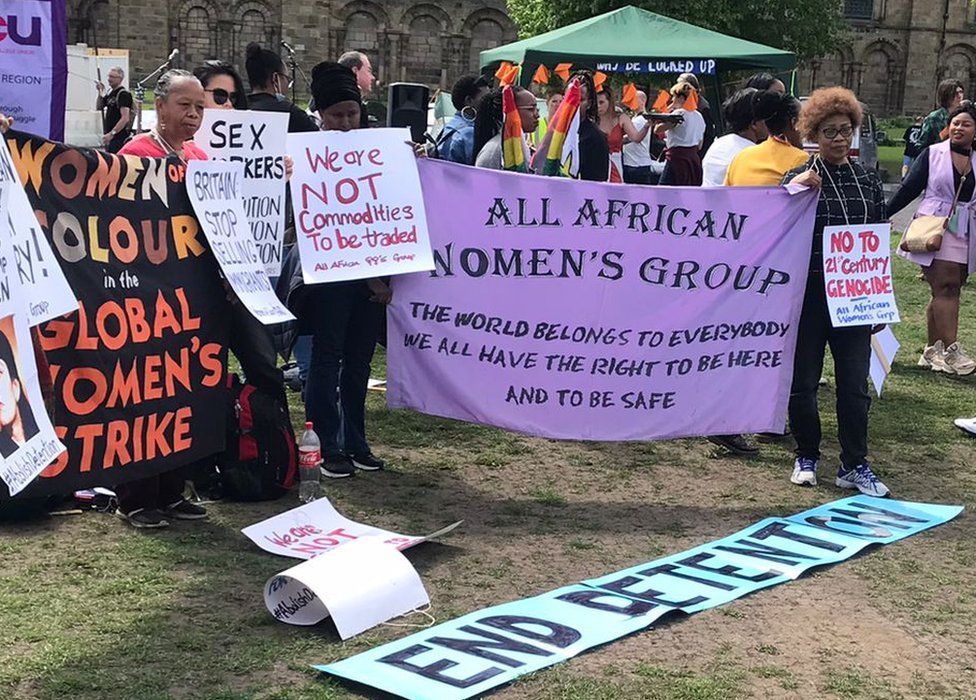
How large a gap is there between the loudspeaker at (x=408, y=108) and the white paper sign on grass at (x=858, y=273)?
6.58 metres

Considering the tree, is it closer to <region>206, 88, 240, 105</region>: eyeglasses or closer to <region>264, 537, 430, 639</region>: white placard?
<region>206, 88, 240, 105</region>: eyeglasses

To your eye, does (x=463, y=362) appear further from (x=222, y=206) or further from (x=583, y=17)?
(x=583, y=17)

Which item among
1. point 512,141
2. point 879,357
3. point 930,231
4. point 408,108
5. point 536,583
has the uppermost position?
point 408,108

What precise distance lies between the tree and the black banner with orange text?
33240 millimetres

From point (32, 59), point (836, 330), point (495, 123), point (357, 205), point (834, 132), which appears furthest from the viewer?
point (495, 123)

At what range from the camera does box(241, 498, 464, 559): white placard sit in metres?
5.38

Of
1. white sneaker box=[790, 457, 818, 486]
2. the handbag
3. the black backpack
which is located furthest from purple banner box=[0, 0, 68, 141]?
the handbag

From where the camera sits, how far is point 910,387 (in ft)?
31.0

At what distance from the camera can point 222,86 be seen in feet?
22.3

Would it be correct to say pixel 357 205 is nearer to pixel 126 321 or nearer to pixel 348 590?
pixel 126 321

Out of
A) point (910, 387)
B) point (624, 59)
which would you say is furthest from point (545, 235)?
point (624, 59)

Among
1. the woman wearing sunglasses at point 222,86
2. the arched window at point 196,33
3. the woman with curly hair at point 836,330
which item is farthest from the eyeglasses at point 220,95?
the arched window at point 196,33

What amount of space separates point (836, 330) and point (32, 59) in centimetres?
396

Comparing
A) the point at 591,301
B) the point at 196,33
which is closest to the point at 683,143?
the point at 591,301
